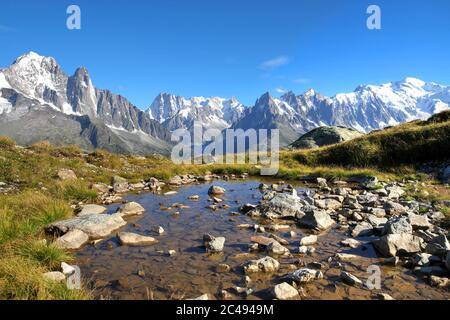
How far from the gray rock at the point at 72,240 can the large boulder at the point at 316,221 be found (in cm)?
731

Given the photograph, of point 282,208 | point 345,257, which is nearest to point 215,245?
point 345,257

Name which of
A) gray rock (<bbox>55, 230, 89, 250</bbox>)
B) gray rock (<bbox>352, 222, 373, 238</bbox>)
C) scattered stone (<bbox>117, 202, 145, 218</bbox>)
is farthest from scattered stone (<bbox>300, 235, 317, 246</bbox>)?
scattered stone (<bbox>117, 202, 145, 218</bbox>)

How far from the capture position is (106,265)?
26.1ft

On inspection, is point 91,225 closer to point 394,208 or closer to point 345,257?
point 345,257

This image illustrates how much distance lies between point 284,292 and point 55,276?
4647 millimetres

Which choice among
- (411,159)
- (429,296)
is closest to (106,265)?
(429,296)

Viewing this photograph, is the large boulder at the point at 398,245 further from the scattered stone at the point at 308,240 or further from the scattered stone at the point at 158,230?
the scattered stone at the point at 158,230

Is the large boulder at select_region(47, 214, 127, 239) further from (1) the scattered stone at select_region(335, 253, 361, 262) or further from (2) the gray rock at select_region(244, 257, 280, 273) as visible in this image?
(1) the scattered stone at select_region(335, 253, 361, 262)

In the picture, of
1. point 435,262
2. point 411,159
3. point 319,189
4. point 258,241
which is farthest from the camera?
point 411,159

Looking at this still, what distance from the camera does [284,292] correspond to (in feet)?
20.9

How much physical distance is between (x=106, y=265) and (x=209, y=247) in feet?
8.94

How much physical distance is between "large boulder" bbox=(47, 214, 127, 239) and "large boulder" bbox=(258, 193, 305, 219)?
5646mm

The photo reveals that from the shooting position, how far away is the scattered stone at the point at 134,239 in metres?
9.47
